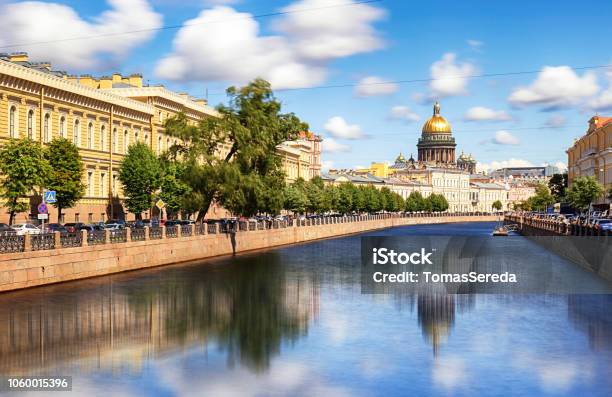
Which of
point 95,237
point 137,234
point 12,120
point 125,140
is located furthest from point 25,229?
point 125,140

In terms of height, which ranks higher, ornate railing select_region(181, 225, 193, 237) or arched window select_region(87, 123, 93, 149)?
arched window select_region(87, 123, 93, 149)

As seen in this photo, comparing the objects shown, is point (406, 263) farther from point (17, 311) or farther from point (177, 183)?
point (17, 311)

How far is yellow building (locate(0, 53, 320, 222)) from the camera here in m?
49.2

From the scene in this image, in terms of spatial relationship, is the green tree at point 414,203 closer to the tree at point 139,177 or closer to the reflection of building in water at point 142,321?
the tree at point 139,177

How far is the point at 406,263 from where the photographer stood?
47.0 metres

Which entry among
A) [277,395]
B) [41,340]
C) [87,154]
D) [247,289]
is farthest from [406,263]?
[277,395]

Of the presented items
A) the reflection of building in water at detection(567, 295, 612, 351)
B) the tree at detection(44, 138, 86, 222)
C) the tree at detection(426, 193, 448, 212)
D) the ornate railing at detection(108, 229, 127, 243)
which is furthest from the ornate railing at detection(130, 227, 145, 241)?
the tree at detection(426, 193, 448, 212)

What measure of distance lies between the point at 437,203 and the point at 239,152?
5510 inches

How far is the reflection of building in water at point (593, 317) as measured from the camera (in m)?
22.3

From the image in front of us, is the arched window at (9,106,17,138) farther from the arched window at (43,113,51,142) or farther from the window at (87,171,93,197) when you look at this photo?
the window at (87,171,93,197)

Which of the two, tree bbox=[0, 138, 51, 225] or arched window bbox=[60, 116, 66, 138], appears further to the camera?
arched window bbox=[60, 116, 66, 138]

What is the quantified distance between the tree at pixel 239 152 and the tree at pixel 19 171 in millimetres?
7878

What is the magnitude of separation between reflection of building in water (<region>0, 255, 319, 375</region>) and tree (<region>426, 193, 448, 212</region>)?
495 ft

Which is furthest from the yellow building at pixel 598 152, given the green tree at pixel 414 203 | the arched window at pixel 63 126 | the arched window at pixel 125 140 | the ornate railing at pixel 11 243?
the ornate railing at pixel 11 243
